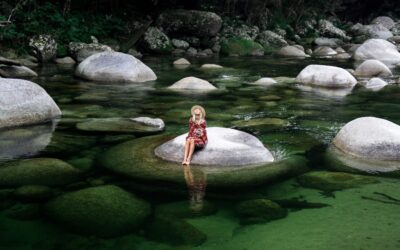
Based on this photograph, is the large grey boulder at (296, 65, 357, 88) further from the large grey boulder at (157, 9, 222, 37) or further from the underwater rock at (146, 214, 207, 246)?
the underwater rock at (146, 214, 207, 246)

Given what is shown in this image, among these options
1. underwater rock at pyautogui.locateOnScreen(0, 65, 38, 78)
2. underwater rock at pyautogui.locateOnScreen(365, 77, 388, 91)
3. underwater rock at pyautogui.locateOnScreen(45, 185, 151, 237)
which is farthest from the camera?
underwater rock at pyautogui.locateOnScreen(365, 77, 388, 91)

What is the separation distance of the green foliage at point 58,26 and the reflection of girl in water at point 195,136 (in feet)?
36.7

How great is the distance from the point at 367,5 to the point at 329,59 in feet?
59.3

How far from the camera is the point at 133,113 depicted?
29.1ft

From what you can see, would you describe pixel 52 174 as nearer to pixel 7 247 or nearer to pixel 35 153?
pixel 35 153

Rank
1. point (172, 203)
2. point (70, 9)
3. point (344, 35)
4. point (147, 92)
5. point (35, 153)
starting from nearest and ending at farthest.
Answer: point (172, 203) < point (35, 153) < point (147, 92) < point (70, 9) < point (344, 35)

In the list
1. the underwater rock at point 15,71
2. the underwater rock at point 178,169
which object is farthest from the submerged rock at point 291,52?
the underwater rock at point 178,169

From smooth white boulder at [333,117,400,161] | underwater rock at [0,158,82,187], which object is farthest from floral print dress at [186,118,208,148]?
smooth white boulder at [333,117,400,161]

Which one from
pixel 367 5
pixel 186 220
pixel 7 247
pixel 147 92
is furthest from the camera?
pixel 367 5

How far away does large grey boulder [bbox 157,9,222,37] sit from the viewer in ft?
66.4

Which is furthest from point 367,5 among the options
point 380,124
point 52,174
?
point 52,174

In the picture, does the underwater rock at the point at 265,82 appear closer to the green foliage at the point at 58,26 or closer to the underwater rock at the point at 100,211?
the green foliage at the point at 58,26

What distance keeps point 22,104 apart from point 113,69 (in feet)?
16.9

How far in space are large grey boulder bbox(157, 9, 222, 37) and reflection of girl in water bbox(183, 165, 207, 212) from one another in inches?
599
